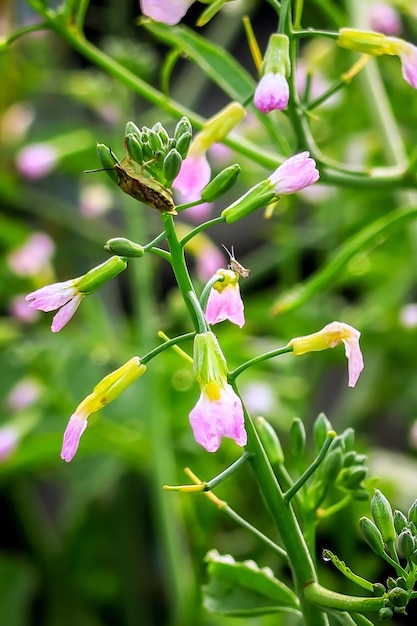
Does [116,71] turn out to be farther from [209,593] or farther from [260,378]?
[260,378]

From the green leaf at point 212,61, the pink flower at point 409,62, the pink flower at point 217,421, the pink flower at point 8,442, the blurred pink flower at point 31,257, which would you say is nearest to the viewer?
the pink flower at point 217,421

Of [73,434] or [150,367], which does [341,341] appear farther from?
[150,367]

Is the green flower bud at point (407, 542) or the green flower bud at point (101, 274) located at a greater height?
the green flower bud at point (101, 274)

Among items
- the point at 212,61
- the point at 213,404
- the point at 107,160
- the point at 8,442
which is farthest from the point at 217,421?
the point at 8,442

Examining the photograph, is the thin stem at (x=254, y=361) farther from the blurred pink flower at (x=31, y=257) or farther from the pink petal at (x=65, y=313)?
the blurred pink flower at (x=31, y=257)

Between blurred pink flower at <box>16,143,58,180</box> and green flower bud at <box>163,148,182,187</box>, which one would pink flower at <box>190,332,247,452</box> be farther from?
blurred pink flower at <box>16,143,58,180</box>

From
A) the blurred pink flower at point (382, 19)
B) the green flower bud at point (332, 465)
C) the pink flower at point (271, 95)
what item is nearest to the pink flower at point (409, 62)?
the pink flower at point (271, 95)

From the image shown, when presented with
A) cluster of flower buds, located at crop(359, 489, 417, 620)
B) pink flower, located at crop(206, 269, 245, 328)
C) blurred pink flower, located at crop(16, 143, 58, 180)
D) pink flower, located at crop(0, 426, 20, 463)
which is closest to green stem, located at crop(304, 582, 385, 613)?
cluster of flower buds, located at crop(359, 489, 417, 620)
